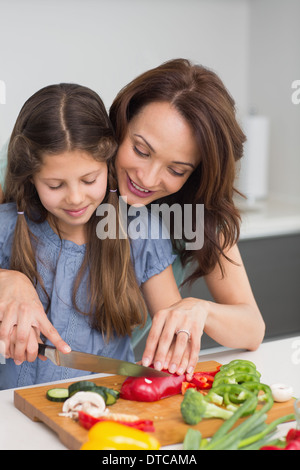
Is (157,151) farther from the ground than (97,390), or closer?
farther from the ground

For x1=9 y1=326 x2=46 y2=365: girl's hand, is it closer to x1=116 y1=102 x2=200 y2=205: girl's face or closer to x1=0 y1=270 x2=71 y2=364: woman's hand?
x1=0 y1=270 x2=71 y2=364: woman's hand

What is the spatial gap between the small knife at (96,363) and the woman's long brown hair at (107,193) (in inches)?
9.7

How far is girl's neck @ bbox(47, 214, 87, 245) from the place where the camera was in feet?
5.10

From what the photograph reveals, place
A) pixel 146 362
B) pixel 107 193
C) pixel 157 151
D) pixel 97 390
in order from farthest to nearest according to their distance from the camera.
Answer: pixel 107 193 < pixel 157 151 < pixel 146 362 < pixel 97 390

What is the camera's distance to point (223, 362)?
4.77ft

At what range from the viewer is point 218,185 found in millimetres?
1533

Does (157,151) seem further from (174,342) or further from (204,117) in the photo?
(174,342)

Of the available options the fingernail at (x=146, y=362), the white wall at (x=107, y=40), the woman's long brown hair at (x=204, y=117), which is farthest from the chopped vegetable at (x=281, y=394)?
the white wall at (x=107, y=40)

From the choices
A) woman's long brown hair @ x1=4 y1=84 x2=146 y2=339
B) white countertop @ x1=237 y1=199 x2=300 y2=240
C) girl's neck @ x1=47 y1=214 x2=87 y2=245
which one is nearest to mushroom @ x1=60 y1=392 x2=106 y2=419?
woman's long brown hair @ x1=4 y1=84 x2=146 y2=339

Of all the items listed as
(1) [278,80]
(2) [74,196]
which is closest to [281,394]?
(2) [74,196]

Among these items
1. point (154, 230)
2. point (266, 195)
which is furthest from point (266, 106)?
point (154, 230)

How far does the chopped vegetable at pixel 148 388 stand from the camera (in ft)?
3.88

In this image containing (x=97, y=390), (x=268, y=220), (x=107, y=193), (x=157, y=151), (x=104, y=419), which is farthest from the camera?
(x=268, y=220)

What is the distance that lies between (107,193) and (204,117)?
28 cm
